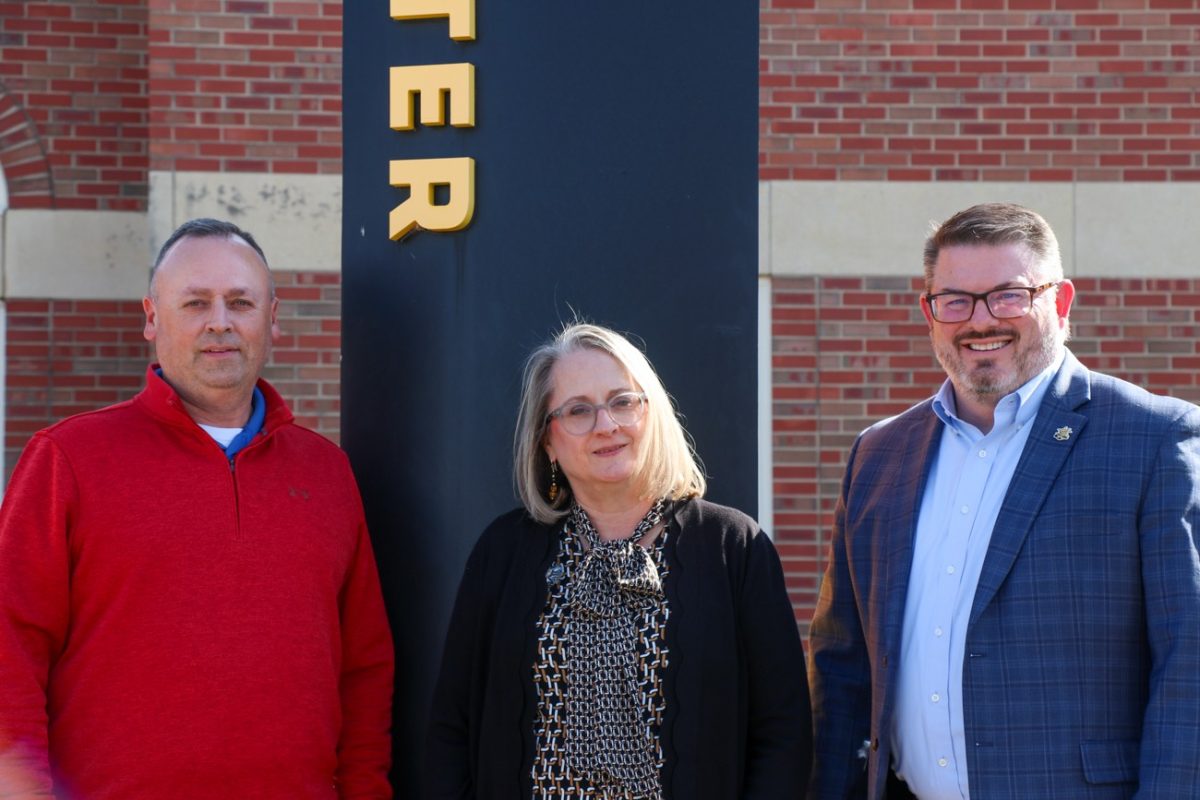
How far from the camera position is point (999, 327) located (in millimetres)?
2473

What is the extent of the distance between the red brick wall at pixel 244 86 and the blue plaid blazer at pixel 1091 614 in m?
4.18

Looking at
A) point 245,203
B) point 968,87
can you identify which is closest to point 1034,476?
point 968,87

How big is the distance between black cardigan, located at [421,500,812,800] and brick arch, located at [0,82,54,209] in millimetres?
4456

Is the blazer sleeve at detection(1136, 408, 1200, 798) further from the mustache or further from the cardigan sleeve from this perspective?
the cardigan sleeve

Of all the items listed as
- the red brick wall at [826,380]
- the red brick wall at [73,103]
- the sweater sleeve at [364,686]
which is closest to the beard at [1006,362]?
the sweater sleeve at [364,686]

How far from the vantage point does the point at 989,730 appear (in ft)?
7.72

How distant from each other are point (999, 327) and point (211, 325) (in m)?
1.51

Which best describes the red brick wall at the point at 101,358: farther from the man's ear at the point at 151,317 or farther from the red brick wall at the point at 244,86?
the man's ear at the point at 151,317

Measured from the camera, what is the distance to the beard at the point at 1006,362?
248 centimetres

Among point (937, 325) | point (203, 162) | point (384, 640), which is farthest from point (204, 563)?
point (203, 162)

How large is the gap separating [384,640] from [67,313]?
401cm

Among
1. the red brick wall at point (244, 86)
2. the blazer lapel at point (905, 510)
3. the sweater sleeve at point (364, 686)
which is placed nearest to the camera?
the blazer lapel at point (905, 510)

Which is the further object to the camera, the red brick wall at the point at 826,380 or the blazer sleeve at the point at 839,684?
the red brick wall at the point at 826,380

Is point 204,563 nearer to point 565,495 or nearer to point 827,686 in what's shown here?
point 565,495
